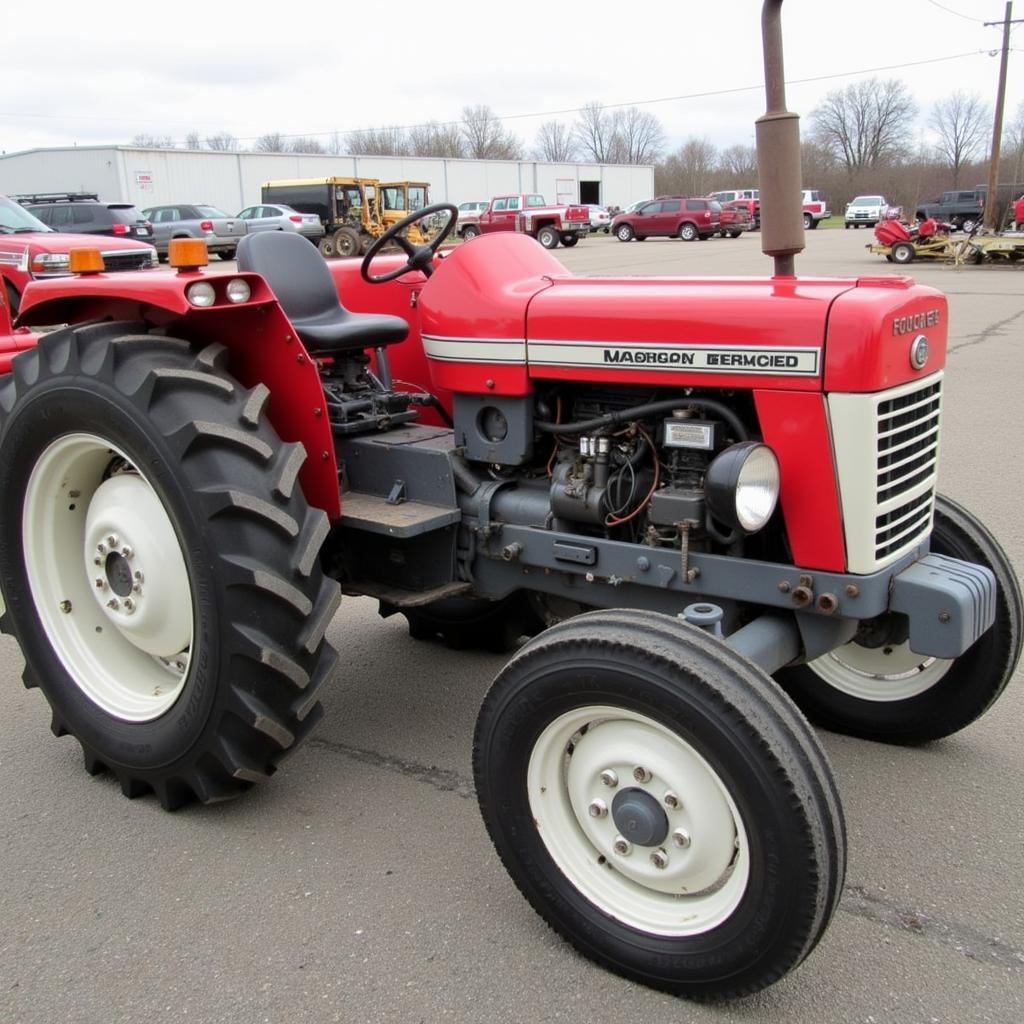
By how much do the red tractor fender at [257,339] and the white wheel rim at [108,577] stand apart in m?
0.41

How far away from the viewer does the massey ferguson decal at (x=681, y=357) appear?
7.68ft

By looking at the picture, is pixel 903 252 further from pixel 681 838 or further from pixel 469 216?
pixel 681 838

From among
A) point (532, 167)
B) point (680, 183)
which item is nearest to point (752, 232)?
point (532, 167)

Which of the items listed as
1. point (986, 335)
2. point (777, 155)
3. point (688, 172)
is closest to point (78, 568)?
point (777, 155)

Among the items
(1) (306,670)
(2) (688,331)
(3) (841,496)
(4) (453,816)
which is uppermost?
(2) (688,331)

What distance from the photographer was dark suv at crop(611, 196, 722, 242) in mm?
35938

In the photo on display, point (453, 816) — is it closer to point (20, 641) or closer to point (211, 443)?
point (211, 443)

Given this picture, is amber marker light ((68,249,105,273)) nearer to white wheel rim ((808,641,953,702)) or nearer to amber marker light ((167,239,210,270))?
amber marker light ((167,239,210,270))

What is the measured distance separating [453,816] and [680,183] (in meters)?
72.1

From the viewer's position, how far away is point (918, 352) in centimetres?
239

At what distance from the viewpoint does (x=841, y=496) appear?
2.36m

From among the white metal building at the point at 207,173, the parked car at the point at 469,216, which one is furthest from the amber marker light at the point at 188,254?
the white metal building at the point at 207,173

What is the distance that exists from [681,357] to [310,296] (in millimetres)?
1453

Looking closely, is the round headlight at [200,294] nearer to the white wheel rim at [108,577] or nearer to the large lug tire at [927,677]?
the white wheel rim at [108,577]
